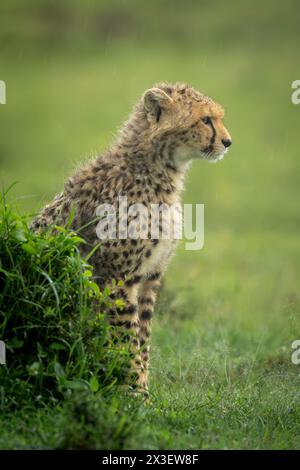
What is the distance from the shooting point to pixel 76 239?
4684mm

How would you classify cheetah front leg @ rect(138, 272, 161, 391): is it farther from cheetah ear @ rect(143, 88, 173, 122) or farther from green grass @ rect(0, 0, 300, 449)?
cheetah ear @ rect(143, 88, 173, 122)

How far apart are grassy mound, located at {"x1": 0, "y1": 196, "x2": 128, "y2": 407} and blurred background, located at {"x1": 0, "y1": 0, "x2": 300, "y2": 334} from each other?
116 inches

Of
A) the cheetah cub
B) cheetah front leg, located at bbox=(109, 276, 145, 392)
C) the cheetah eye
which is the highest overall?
the cheetah eye

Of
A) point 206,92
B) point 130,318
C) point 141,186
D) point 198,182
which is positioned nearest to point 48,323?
point 130,318

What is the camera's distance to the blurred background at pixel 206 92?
1045 centimetres

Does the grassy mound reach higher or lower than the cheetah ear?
lower

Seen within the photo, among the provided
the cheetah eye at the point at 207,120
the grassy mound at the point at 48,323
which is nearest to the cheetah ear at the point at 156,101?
the cheetah eye at the point at 207,120

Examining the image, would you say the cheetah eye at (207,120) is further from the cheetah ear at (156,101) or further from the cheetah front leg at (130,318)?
the cheetah front leg at (130,318)

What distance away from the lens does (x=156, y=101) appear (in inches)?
214

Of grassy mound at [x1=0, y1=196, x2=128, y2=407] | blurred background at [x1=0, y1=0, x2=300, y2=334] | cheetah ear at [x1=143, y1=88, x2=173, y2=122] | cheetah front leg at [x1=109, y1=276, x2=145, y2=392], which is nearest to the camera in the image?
grassy mound at [x1=0, y1=196, x2=128, y2=407]

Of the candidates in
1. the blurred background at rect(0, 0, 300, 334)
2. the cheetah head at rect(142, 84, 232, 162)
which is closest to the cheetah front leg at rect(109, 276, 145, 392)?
the cheetah head at rect(142, 84, 232, 162)

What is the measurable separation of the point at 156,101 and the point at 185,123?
0.19 meters

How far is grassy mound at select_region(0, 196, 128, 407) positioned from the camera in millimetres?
4441
